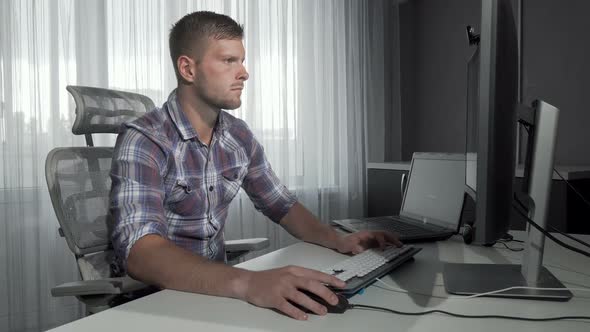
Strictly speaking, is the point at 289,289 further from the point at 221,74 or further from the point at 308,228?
the point at 221,74

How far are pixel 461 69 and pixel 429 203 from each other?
2.24 metres

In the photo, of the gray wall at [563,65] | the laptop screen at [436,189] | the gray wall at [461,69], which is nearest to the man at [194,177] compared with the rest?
the laptop screen at [436,189]

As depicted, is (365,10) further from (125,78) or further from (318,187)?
(125,78)

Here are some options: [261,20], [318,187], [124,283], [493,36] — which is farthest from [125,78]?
[493,36]

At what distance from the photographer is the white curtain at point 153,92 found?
225cm

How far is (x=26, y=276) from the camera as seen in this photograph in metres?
2.28

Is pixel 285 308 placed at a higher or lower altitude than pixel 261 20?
lower

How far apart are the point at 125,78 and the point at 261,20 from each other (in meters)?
1.03

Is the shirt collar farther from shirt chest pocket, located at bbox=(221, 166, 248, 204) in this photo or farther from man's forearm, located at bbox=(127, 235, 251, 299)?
man's forearm, located at bbox=(127, 235, 251, 299)

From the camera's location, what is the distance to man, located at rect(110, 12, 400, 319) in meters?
0.97

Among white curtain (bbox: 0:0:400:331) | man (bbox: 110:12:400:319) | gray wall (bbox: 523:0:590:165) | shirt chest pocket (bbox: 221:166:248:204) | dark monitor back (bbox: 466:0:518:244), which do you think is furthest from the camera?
gray wall (bbox: 523:0:590:165)

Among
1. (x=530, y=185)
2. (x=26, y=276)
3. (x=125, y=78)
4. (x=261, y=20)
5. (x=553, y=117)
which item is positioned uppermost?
(x=261, y=20)

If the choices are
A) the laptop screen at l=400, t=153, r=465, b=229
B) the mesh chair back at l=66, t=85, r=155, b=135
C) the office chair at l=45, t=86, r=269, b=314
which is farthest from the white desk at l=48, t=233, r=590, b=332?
the mesh chair back at l=66, t=85, r=155, b=135

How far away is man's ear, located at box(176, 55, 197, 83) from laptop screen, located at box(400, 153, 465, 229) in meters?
0.86
